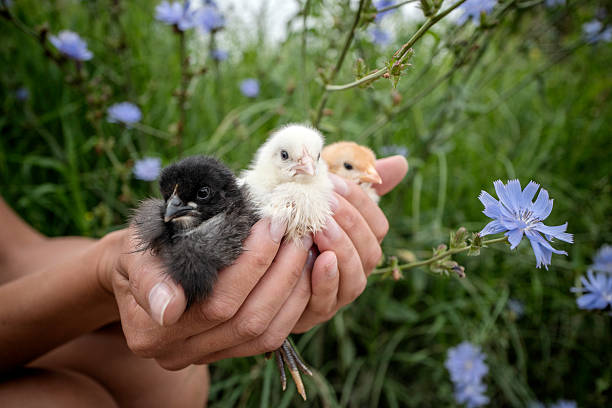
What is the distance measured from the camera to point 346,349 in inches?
72.7

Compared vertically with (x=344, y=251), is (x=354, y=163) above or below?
above

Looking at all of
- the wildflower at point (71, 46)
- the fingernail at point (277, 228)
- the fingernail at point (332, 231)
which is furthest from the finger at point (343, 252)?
the wildflower at point (71, 46)

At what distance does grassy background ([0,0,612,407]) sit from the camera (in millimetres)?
1833

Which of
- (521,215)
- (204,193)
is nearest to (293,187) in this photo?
(204,193)

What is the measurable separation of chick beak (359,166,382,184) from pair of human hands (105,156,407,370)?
6.9 inches

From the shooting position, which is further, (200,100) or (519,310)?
(200,100)

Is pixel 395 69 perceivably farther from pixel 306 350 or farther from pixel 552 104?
pixel 552 104

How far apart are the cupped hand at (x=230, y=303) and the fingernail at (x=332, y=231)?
62 mm

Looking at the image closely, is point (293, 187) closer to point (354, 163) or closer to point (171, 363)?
point (354, 163)

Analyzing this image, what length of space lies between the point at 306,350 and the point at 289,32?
5.40 feet

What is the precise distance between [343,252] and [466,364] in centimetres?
108

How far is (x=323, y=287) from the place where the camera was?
103 centimetres

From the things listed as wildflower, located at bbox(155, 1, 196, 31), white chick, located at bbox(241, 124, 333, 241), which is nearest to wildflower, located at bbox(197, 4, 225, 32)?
wildflower, located at bbox(155, 1, 196, 31)

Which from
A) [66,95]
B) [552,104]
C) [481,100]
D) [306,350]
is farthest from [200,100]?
[552,104]
